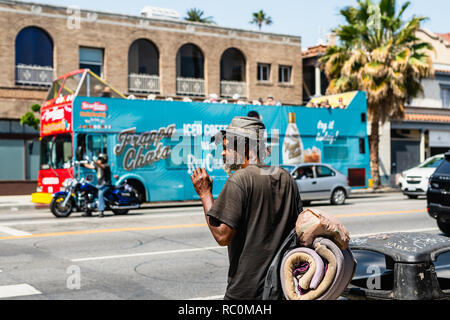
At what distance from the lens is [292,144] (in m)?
21.7

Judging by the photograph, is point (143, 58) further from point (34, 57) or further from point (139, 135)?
point (139, 135)

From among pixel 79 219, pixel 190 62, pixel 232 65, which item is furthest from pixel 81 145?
pixel 232 65

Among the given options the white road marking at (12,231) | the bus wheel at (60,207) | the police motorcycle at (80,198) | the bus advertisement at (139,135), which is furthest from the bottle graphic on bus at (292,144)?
the white road marking at (12,231)

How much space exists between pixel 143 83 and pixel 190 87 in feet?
9.19

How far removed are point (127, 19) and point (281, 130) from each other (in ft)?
39.3

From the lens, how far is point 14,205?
2044 centimetres

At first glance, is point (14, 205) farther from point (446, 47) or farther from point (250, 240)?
point (446, 47)

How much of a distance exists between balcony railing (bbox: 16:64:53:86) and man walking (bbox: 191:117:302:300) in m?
25.0

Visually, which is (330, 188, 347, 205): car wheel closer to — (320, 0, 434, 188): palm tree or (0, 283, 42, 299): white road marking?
(320, 0, 434, 188): palm tree

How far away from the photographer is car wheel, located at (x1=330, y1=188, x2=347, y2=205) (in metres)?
19.8

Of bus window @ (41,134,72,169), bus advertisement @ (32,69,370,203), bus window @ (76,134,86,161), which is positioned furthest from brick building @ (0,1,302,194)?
bus window @ (76,134,86,161)

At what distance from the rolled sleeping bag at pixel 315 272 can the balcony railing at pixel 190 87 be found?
28044mm
